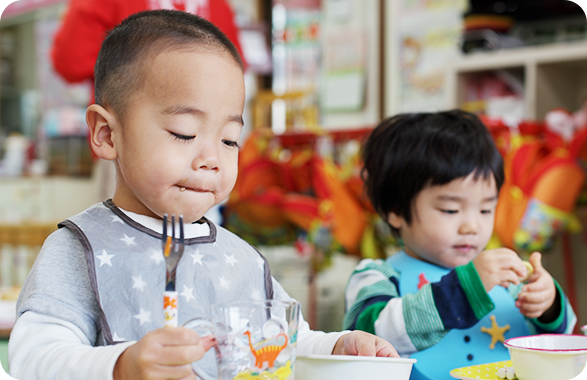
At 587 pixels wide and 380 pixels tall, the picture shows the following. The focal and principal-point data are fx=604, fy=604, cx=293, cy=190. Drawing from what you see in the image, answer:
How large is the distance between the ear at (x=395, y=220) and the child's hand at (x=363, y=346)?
1.43ft

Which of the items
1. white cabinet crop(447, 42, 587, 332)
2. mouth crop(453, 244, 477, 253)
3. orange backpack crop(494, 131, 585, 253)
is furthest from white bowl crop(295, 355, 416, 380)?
white cabinet crop(447, 42, 587, 332)

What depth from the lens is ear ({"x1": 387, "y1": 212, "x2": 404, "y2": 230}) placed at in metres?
1.06

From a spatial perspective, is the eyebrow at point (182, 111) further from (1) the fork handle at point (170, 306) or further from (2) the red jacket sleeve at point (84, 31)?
(2) the red jacket sleeve at point (84, 31)

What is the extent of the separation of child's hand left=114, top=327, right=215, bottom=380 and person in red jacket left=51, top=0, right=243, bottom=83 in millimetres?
1517

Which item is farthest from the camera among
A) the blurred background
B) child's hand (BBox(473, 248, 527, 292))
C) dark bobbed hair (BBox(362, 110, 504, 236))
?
A: the blurred background

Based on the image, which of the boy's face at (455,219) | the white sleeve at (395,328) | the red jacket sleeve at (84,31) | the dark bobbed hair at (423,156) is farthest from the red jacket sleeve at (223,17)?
the white sleeve at (395,328)

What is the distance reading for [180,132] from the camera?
60 cm

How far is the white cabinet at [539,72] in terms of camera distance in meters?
2.29

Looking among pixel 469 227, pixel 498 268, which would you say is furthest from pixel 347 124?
pixel 498 268

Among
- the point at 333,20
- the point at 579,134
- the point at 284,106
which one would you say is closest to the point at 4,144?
the point at 284,106

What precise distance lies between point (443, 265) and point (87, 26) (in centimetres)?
140

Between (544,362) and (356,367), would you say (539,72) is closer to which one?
(544,362)

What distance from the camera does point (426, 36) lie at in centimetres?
336

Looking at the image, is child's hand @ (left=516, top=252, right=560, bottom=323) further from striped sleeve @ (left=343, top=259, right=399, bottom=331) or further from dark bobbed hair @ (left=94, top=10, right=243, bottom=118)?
dark bobbed hair @ (left=94, top=10, right=243, bottom=118)
